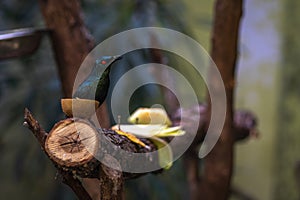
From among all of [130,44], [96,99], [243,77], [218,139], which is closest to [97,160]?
[96,99]

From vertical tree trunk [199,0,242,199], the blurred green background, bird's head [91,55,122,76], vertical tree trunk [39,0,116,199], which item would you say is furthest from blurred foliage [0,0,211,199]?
bird's head [91,55,122,76]

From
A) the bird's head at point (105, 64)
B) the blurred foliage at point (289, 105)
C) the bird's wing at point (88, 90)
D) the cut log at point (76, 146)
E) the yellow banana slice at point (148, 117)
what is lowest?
the blurred foliage at point (289, 105)

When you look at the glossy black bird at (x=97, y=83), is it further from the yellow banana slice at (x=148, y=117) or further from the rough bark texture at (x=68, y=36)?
the rough bark texture at (x=68, y=36)

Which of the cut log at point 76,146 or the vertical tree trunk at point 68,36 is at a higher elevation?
the vertical tree trunk at point 68,36

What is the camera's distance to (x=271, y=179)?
7.89 feet

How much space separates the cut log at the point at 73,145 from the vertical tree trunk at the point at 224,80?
2.43 ft

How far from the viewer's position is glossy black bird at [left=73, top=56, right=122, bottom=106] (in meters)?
0.79

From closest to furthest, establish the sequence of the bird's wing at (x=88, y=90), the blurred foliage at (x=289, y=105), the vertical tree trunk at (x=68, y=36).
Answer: the bird's wing at (x=88, y=90) < the vertical tree trunk at (x=68, y=36) < the blurred foliage at (x=289, y=105)

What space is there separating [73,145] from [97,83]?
5.4 inches

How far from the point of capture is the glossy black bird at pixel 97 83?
79cm

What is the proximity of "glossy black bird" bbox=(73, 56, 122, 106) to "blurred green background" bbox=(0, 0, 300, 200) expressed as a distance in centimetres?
108

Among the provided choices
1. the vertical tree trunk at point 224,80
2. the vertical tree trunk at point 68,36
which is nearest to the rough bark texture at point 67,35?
the vertical tree trunk at point 68,36

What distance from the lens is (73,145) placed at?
27.9 inches

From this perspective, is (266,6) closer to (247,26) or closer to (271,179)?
(247,26)
